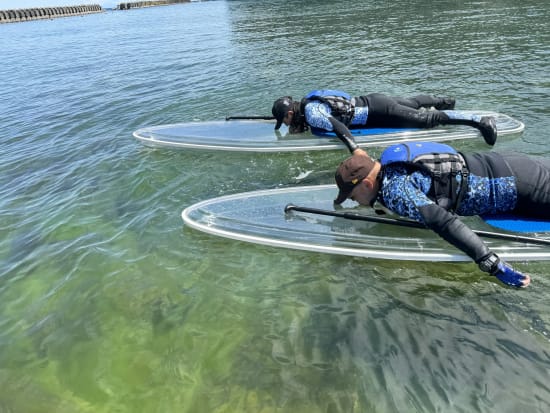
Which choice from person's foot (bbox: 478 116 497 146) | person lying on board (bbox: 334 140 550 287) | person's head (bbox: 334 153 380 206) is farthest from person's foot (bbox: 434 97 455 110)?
person's head (bbox: 334 153 380 206)

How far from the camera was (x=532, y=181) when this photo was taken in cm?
427

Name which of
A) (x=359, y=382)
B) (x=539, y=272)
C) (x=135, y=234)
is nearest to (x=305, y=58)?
(x=135, y=234)

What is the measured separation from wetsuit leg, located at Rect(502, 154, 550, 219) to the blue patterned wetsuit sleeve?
3.63m

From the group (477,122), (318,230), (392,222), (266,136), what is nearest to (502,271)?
(392,222)

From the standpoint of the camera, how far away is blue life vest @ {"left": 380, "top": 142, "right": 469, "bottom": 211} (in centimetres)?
431

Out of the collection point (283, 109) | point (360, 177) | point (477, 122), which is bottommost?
point (477, 122)

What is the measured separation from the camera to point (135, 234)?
6477 mm

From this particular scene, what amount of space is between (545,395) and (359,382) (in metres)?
1.52

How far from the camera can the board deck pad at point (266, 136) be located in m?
7.97

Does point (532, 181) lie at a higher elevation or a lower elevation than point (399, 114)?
higher

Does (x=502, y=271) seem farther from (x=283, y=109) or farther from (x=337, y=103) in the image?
(x=283, y=109)

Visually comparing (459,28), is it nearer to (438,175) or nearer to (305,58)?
(305,58)

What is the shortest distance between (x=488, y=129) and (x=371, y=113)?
2.20 m

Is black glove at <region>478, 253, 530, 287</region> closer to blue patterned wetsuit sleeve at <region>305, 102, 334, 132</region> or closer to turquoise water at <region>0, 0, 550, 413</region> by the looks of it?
turquoise water at <region>0, 0, 550, 413</region>
